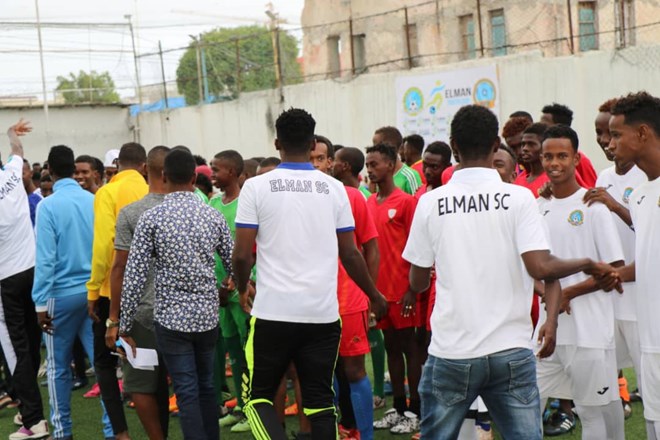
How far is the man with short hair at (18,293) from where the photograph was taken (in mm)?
7623

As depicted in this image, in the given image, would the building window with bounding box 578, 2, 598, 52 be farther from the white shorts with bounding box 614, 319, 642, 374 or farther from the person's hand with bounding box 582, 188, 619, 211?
the person's hand with bounding box 582, 188, 619, 211

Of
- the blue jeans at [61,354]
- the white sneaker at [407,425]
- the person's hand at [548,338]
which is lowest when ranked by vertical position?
the white sneaker at [407,425]

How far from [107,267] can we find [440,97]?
12411 mm

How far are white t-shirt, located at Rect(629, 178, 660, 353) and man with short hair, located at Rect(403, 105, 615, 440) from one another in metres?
0.27

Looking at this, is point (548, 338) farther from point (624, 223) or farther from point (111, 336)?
point (111, 336)

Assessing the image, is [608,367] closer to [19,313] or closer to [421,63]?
[19,313]

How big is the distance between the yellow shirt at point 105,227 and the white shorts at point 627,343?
3.56m

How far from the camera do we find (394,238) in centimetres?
699

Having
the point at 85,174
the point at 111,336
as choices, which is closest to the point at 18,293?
the point at 85,174

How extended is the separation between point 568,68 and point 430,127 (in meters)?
3.22

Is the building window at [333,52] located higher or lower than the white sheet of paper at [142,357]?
higher

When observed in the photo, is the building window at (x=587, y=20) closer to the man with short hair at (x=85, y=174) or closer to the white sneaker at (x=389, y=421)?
the man with short hair at (x=85, y=174)

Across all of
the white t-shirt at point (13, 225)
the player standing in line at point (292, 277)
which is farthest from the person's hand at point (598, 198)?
the white t-shirt at point (13, 225)

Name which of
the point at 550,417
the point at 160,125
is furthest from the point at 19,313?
the point at 160,125
